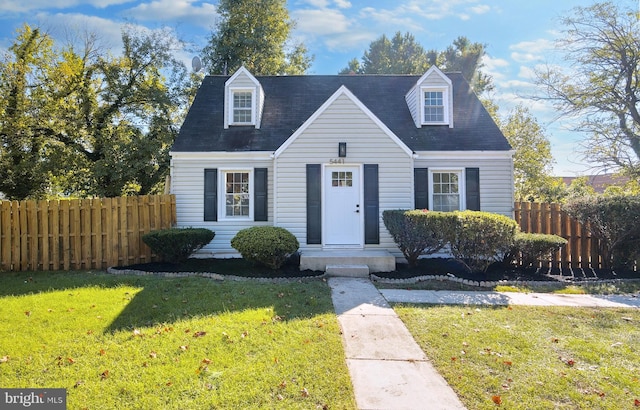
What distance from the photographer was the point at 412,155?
928 centimetres

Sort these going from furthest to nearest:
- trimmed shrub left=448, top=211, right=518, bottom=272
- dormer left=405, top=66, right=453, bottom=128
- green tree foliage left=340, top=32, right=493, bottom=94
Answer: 1. green tree foliage left=340, top=32, right=493, bottom=94
2. dormer left=405, top=66, right=453, bottom=128
3. trimmed shrub left=448, top=211, right=518, bottom=272

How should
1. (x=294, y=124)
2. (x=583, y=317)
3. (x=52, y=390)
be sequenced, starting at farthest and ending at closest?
(x=294, y=124), (x=583, y=317), (x=52, y=390)

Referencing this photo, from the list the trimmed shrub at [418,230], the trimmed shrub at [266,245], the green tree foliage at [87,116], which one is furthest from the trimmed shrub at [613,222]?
the green tree foliage at [87,116]

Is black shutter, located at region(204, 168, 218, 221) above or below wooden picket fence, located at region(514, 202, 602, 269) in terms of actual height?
above

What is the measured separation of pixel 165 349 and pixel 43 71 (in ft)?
58.8

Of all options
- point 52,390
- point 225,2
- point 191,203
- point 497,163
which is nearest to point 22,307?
point 52,390

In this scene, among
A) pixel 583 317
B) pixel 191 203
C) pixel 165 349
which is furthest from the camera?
pixel 191 203

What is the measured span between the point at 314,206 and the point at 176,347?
597 cm

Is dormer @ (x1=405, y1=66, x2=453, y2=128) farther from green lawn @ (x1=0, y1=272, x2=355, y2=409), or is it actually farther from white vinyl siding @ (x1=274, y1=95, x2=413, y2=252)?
green lawn @ (x1=0, y1=272, x2=355, y2=409)

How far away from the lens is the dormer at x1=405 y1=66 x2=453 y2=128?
10727mm

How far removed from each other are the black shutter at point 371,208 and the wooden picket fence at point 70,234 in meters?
6.24

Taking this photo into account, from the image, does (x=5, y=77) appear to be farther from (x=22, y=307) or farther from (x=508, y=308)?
(x=508, y=308)

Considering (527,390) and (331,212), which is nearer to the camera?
(527,390)

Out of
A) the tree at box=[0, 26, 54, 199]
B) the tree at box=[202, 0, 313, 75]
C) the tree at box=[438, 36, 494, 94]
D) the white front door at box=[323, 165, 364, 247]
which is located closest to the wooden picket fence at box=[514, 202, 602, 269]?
the white front door at box=[323, 165, 364, 247]
